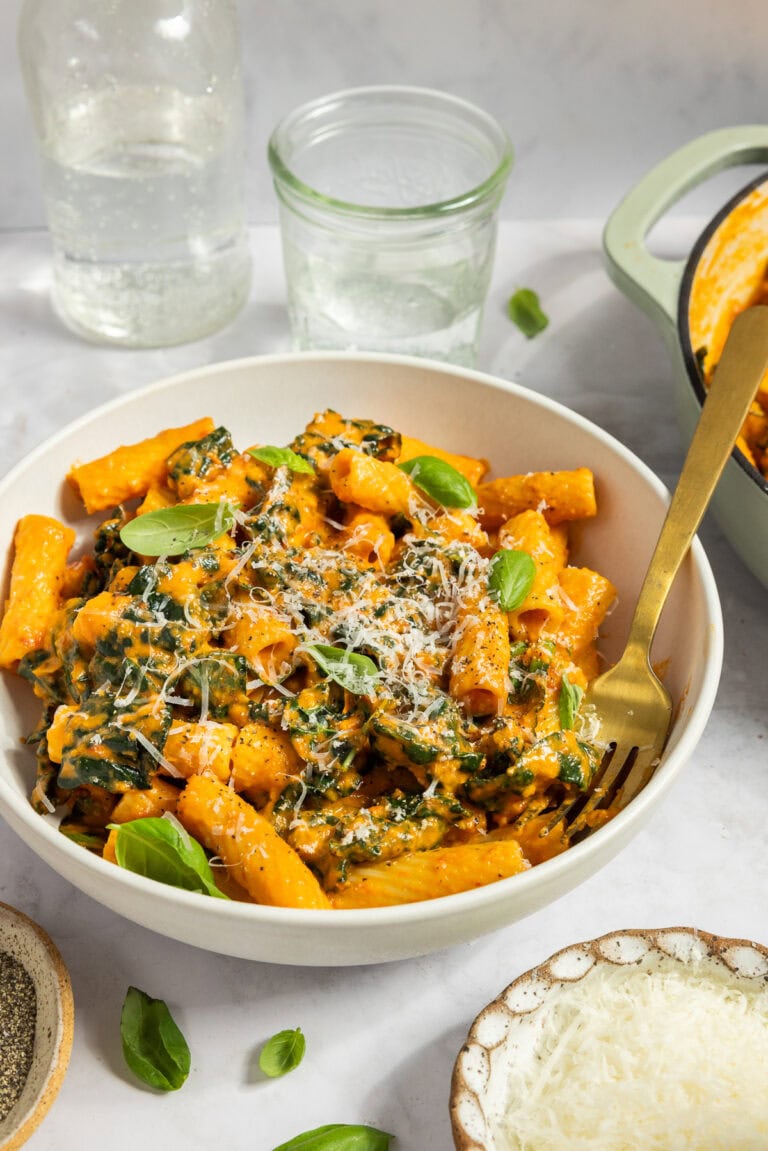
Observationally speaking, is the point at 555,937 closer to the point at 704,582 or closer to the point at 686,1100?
the point at 686,1100

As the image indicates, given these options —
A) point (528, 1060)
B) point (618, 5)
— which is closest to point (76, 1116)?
point (528, 1060)

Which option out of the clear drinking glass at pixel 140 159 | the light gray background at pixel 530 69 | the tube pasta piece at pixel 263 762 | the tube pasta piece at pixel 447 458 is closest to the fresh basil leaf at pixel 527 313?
the light gray background at pixel 530 69

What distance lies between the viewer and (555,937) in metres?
1.76

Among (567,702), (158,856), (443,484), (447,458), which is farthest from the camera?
(447,458)

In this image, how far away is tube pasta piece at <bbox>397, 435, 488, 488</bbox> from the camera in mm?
2035

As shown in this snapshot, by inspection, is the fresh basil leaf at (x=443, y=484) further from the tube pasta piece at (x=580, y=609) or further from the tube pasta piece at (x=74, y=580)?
the tube pasta piece at (x=74, y=580)

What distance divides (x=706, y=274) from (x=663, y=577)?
2.77 ft

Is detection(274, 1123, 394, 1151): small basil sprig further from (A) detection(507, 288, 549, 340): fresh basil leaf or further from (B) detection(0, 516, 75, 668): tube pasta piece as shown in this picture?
(A) detection(507, 288, 549, 340): fresh basil leaf

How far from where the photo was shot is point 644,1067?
1.50 meters

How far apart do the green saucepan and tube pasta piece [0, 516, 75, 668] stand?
1059mm

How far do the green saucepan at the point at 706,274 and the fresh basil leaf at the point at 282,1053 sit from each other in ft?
3.44

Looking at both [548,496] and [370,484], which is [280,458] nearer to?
[370,484]

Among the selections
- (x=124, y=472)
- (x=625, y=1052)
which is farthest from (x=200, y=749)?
(x=625, y=1052)

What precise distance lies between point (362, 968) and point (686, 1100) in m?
0.47
